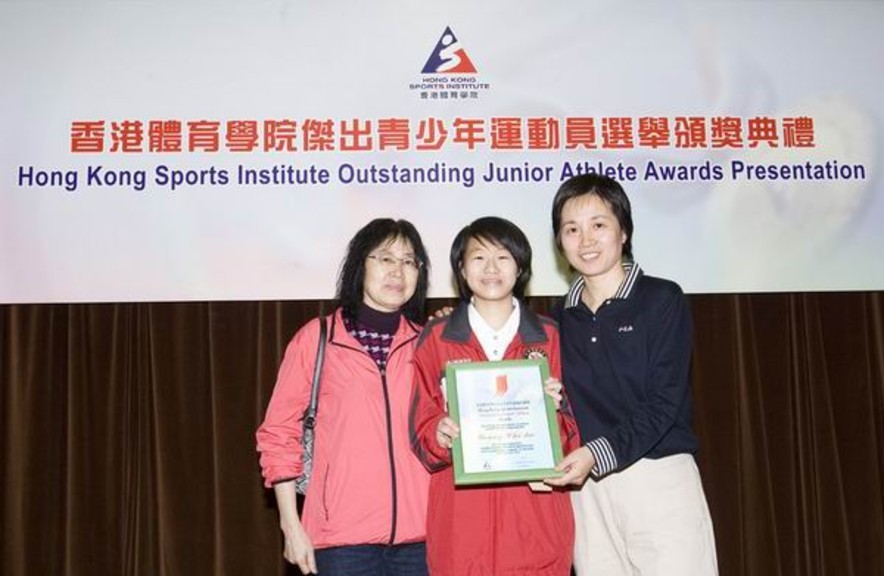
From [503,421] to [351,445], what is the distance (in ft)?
1.47

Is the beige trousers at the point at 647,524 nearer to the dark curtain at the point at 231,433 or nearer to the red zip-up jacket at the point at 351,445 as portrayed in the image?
the red zip-up jacket at the point at 351,445

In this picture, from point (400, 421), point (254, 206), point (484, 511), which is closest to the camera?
point (484, 511)

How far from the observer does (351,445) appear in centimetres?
229

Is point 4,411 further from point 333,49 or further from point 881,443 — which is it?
point 881,443

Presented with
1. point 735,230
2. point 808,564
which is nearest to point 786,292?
point 735,230

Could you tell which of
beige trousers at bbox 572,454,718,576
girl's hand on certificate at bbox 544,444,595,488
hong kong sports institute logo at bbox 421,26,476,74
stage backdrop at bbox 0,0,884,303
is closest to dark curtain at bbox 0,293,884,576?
stage backdrop at bbox 0,0,884,303

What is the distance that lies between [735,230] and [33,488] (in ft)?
10.7

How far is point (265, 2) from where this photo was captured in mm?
3760

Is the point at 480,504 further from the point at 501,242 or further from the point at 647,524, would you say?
the point at 501,242

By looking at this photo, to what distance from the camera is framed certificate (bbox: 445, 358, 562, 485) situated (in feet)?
6.73

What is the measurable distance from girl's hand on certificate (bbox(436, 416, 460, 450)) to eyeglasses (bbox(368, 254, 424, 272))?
0.53 metres

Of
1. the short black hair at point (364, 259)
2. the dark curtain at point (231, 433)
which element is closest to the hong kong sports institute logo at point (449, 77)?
the dark curtain at point (231, 433)

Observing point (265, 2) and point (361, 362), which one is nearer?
point (361, 362)

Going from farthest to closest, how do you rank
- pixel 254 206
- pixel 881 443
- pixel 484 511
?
pixel 881 443, pixel 254 206, pixel 484 511
